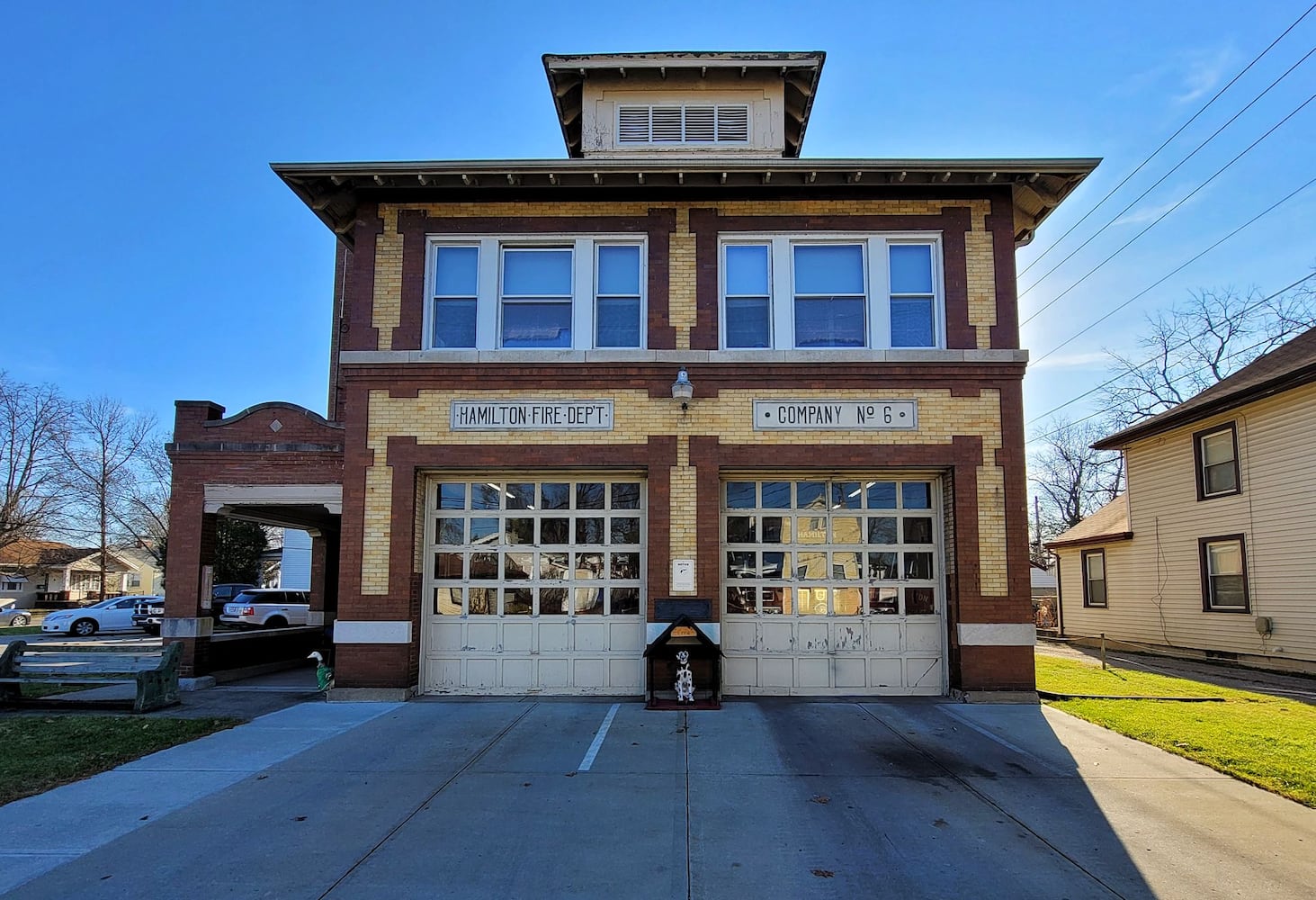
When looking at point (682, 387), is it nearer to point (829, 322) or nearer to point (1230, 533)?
point (829, 322)

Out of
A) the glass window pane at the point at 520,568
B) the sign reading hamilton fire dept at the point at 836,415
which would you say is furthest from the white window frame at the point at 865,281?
the glass window pane at the point at 520,568

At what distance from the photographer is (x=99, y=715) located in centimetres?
1093

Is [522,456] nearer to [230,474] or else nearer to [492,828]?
[230,474]

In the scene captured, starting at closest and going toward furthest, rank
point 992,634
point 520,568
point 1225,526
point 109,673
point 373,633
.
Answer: point 109,673
point 992,634
point 373,633
point 520,568
point 1225,526

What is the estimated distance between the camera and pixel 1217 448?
19000 millimetres

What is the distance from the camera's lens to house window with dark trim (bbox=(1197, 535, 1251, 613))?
1805cm

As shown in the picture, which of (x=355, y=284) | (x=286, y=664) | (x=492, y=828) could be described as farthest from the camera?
(x=286, y=664)

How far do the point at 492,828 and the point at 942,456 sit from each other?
8.16 metres

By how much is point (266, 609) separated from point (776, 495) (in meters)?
23.6

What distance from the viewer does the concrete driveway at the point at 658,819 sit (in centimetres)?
527

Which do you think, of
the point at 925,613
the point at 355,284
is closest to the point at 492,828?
the point at 925,613

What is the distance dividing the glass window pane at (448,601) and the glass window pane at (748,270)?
5.96m

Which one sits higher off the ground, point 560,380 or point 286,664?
point 560,380

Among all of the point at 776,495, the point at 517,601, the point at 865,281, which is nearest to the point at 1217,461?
the point at 865,281
